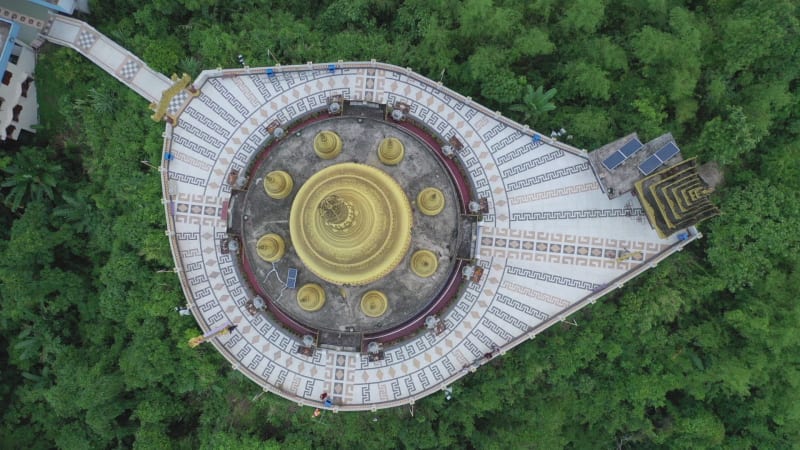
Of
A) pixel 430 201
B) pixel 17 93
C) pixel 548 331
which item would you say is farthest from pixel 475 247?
pixel 17 93

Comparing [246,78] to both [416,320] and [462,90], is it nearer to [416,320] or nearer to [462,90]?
[462,90]

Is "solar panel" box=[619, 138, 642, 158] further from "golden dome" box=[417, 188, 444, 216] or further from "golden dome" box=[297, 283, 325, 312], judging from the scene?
"golden dome" box=[297, 283, 325, 312]

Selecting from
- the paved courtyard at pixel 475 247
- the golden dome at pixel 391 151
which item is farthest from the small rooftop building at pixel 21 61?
the golden dome at pixel 391 151

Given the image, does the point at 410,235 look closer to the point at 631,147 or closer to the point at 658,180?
the point at 631,147

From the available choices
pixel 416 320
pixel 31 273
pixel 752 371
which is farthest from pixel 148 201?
pixel 752 371

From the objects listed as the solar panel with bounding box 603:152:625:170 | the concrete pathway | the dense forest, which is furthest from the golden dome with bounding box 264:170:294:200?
the solar panel with bounding box 603:152:625:170

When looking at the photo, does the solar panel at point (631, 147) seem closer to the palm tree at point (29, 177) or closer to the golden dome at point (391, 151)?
the golden dome at point (391, 151)
